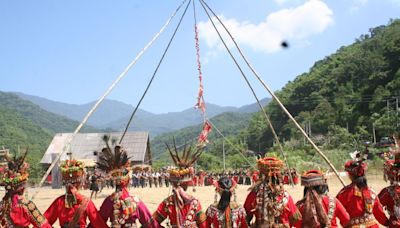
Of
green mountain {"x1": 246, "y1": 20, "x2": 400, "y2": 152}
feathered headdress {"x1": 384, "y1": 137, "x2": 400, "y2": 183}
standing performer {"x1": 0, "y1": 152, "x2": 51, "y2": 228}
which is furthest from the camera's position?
→ green mountain {"x1": 246, "y1": 20, "x2": 400, "y2": 152}

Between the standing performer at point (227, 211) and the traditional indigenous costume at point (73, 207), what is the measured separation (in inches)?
71.9

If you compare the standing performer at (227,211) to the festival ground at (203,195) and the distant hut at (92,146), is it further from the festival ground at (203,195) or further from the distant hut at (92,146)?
the distant hut at (92,146)

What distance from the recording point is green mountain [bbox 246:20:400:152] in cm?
5994

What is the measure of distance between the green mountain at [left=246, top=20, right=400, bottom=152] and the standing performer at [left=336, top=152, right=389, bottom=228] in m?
44.3

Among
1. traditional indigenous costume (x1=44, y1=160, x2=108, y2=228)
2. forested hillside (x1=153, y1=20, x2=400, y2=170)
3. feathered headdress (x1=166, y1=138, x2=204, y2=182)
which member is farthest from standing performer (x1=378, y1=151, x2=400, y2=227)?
forested hillside (x1=153, y1=20, x2=400, y2=170)

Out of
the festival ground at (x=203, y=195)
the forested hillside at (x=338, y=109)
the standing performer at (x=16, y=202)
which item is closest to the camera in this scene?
the standing performer at (x=16, y=202)

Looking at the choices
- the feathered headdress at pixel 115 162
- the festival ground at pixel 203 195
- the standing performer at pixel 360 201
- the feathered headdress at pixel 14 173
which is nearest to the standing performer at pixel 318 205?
the standing performer at pixel 360 201

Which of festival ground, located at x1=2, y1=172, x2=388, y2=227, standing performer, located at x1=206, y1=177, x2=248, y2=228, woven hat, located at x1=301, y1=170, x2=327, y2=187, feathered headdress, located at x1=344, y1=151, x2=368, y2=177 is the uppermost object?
feathered headdress, located at x1=344, y1=151, x2=368, y2=177

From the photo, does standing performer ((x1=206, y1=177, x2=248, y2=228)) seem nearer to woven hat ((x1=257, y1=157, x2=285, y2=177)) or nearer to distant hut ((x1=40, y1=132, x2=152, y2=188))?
woven hat ((x1=257, y1=157, x2=285, y2=177))

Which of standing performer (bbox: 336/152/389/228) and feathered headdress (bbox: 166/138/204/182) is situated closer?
standing performer (bbox: 336/152/389/228)

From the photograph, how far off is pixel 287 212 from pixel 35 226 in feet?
12.7

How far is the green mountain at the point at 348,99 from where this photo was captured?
197 feet

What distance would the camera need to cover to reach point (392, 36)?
249 feet

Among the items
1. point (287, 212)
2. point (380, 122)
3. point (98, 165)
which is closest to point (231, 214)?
point (287, 212)
